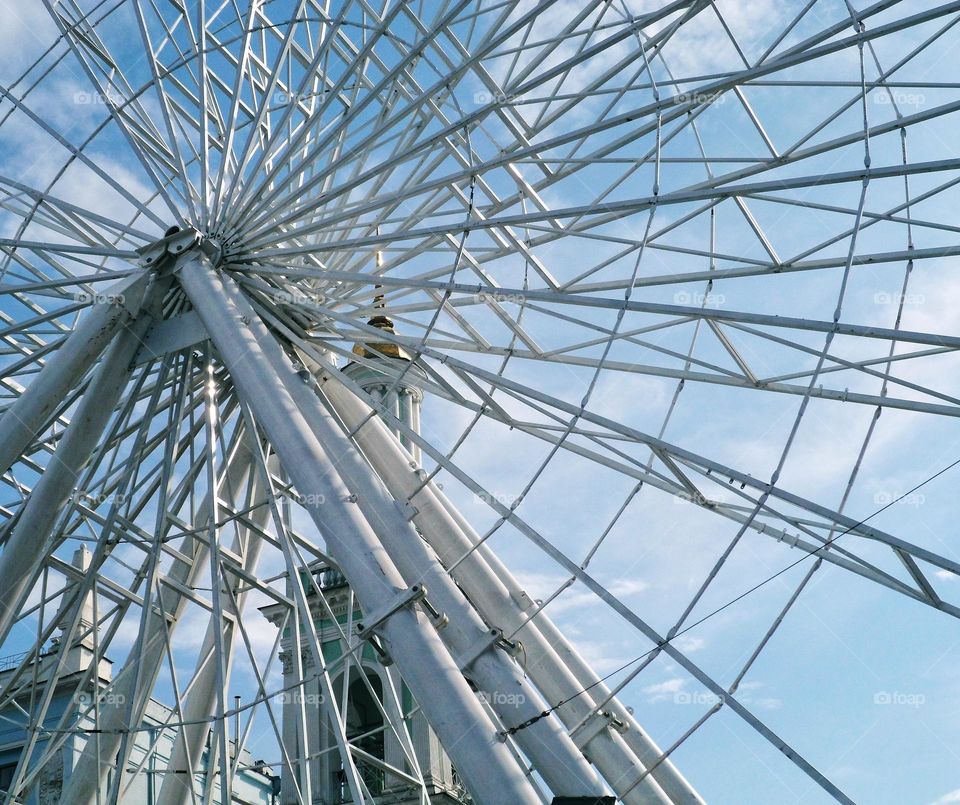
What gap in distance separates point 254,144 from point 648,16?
758 cm

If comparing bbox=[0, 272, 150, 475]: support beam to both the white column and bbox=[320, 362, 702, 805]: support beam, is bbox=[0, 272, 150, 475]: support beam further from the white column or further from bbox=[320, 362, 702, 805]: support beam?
bbox=[320, 362, 702, 805]: support beam

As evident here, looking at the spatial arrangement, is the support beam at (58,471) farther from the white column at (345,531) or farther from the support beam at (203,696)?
the support beam at (203,696)

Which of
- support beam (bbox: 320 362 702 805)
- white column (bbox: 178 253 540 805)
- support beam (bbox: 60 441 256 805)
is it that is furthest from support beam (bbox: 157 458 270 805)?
white column (bbox: 178 253 540 805)

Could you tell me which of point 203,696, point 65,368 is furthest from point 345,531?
point 203,696

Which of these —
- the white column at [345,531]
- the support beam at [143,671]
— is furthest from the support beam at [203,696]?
the white column at [345,531]

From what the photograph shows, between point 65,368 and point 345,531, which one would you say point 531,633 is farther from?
point 65,368

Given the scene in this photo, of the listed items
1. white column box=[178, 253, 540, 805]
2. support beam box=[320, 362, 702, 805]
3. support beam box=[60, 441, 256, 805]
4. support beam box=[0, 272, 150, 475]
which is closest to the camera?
white column box=[178, 253, 540, 805]

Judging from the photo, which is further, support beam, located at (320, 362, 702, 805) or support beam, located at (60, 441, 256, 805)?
support beam, located at (60, 441, 256, 805)

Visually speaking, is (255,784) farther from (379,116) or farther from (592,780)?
(592,780)

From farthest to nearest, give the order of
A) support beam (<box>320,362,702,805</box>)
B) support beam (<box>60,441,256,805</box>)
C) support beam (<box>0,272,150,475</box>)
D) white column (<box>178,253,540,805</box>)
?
support beam (<box>60,441,256,805</box>) → support beam (<box>0,272,150,475</box>) → support beam (<box>320,362,702,805</box>) → white column (<box>178,253,540,805</box>)

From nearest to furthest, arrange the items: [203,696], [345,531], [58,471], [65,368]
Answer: [345,531] → [58,471] → [65,368] → [203,696]

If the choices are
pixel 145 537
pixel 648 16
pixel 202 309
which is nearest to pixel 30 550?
pixel 145 537

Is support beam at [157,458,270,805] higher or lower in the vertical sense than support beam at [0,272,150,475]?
lower

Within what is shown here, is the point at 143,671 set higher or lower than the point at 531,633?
higher
